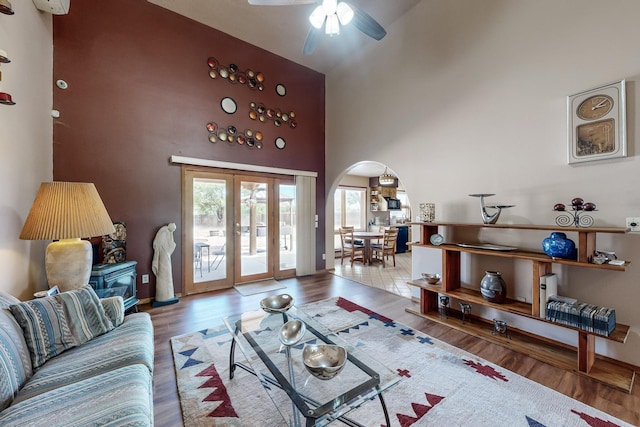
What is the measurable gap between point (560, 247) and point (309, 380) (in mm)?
2347

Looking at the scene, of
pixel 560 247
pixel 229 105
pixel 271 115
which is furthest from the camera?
pixel 271 115

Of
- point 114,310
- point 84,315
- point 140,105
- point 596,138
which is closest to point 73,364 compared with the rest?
point 84,315

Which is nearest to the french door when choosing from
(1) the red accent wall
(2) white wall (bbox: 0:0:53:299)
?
(1) the red accent wall

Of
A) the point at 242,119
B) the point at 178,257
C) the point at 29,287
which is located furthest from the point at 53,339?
the point at 242,119

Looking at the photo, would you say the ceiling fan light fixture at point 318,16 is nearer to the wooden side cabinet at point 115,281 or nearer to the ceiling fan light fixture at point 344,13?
the ceiling fan light fixture at point 344,13

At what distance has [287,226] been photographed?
5.03m

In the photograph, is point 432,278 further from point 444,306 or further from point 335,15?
point 335,15

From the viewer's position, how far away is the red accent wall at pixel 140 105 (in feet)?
10.5

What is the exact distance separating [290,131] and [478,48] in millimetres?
3261

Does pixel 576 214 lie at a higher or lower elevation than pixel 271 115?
lower

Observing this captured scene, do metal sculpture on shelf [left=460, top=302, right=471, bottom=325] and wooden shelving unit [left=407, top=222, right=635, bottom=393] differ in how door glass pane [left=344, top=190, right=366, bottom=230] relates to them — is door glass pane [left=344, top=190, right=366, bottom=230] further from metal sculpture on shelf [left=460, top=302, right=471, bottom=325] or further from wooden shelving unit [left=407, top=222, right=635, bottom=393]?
metal sculpture on shelf [left=460, top=302, right=471, bottom=325]

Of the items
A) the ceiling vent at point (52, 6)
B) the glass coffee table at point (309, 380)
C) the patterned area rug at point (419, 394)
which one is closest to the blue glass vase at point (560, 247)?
the patterned area rug at point (419, 394)

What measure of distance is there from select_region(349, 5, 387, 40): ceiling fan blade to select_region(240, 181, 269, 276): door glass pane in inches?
114

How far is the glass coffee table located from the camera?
1.22 meters
